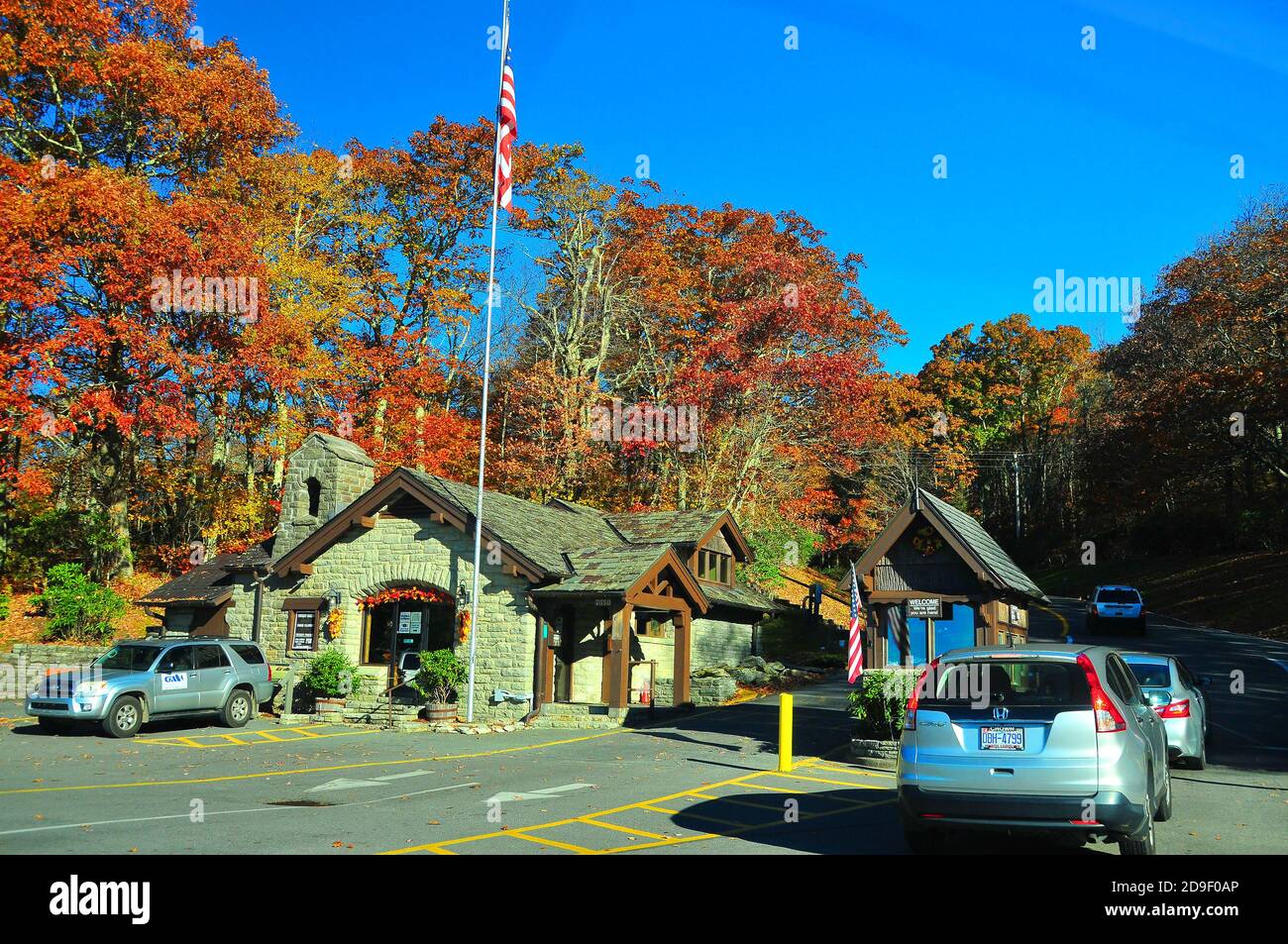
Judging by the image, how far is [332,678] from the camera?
23.4 meters

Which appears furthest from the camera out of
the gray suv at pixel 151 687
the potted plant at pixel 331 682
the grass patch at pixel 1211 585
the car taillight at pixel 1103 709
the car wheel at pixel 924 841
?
the grass patch at pixel 1211 585

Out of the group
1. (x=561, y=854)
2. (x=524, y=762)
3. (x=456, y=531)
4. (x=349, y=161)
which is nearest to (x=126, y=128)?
(x=349, y=161)

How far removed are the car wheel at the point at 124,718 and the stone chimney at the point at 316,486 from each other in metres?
7.86

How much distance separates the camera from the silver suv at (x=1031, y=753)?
24.0ft

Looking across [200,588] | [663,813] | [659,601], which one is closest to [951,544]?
[659,601]

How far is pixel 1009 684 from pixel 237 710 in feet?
57.4

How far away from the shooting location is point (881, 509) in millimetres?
44594

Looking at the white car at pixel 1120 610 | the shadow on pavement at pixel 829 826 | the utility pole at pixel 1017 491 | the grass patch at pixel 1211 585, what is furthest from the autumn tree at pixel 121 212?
the utility pole at pixel 1017 491

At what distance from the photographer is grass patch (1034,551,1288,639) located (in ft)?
122

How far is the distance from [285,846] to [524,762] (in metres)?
7.38

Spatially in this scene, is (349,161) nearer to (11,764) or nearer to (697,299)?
(697,299)

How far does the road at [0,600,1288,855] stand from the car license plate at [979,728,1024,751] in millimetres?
Result: 1830

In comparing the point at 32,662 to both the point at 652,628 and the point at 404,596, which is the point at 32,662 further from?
the point at 652,628

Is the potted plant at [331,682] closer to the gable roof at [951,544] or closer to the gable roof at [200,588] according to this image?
the gable roof at [200,588]
